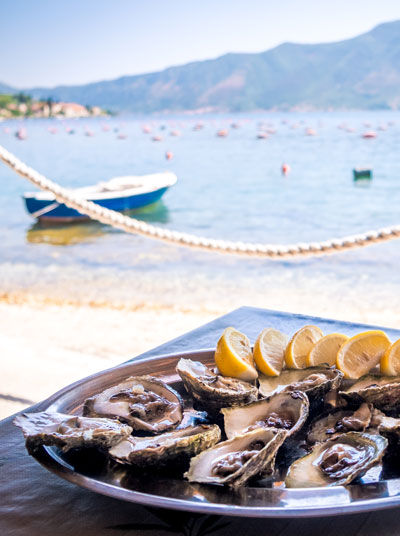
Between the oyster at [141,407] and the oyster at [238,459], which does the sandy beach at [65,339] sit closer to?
the oyster at [141,407]

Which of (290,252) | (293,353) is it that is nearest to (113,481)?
(293,353)

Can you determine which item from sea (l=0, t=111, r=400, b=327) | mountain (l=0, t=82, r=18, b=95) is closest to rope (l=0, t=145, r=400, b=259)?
sea (l=0, t=111, r=400, b=327)

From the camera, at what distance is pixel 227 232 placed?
553 inches

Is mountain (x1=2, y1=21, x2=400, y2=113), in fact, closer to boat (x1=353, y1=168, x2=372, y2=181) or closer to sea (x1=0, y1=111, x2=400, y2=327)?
sea (x1=0, y1=111, x2=400, y2=327)

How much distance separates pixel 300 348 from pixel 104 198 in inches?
416

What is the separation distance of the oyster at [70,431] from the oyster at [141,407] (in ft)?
0.16

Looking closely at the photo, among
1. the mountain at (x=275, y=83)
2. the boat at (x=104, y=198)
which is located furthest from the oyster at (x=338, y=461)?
the mountain at (x=275, y=83)

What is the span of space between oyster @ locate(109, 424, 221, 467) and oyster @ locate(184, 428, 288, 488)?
0.02 meters

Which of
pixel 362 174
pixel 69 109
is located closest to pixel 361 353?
pixel 362 174

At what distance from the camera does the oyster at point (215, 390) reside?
878 mm

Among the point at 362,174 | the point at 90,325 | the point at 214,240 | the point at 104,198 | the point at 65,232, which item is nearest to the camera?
the point at 214,240

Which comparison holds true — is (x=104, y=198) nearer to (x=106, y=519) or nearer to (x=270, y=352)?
(x=270, y=352)

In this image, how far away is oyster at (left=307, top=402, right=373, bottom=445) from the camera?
31.1 inches

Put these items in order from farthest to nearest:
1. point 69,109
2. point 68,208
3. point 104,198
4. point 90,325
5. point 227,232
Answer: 1. point 69,109
2. point 227,232
3. point 68,208
4. point 104,198
5. point 90,325
